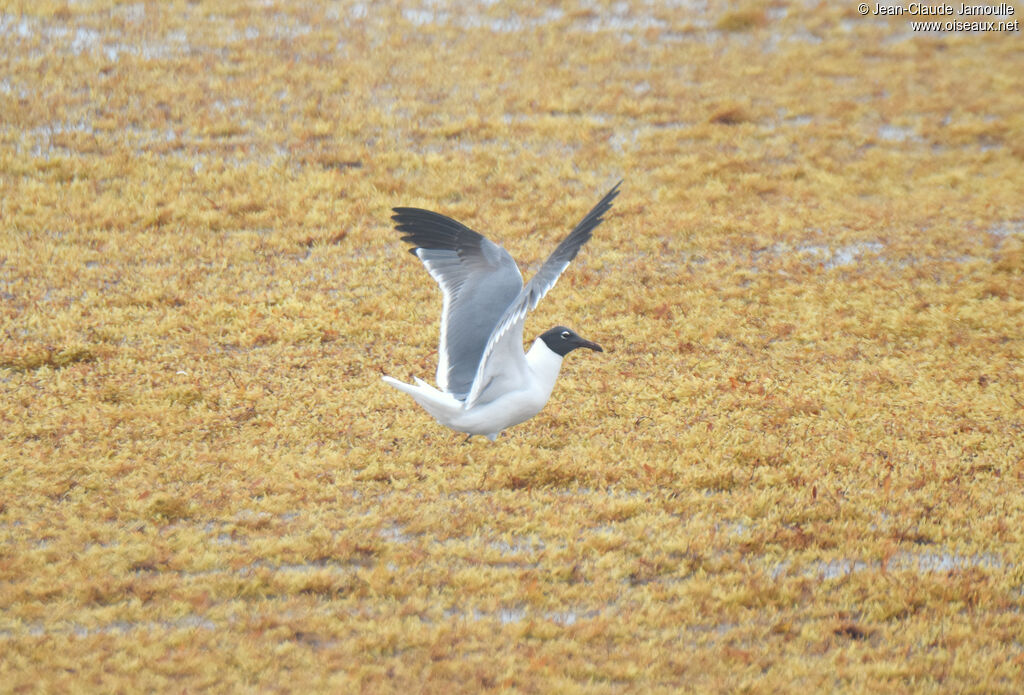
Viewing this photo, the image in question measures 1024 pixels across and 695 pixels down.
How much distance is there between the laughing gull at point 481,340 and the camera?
290 inches

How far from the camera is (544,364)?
802 cm

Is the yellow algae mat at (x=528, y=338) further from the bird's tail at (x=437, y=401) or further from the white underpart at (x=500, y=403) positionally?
the bird's tail at (x=437, y=401)

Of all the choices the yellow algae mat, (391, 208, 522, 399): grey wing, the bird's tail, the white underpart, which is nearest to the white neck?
the white underpart

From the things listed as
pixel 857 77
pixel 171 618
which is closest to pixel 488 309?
pixel 171 618

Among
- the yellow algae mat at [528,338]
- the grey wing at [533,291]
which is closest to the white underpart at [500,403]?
the grey wing at [533,291]

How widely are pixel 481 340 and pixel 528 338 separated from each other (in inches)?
113

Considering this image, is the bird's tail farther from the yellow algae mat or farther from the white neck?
the yellow algae mat

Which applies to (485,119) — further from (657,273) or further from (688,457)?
(688,457)

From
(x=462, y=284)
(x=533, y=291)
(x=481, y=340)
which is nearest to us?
(x=533, y=291)

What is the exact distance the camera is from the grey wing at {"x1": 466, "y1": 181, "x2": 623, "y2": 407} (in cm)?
664

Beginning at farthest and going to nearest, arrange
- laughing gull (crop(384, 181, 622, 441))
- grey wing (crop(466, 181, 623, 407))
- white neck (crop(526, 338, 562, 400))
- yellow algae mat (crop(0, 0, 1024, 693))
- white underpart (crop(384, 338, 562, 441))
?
white neck (crop(526, 338, 562, 400))
white underpart (crop(384, 338, 562, 441))
laughing gull (crop(384, 181, 622, 441))
yellow algae mat (crop(0, 0, 1024, 693))
grey wing (crop(466, 181, 623, 407))

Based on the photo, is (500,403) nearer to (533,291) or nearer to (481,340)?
(481,340)

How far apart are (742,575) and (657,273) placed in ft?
17.7

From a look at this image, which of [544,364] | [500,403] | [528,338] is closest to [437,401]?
[500,403]
